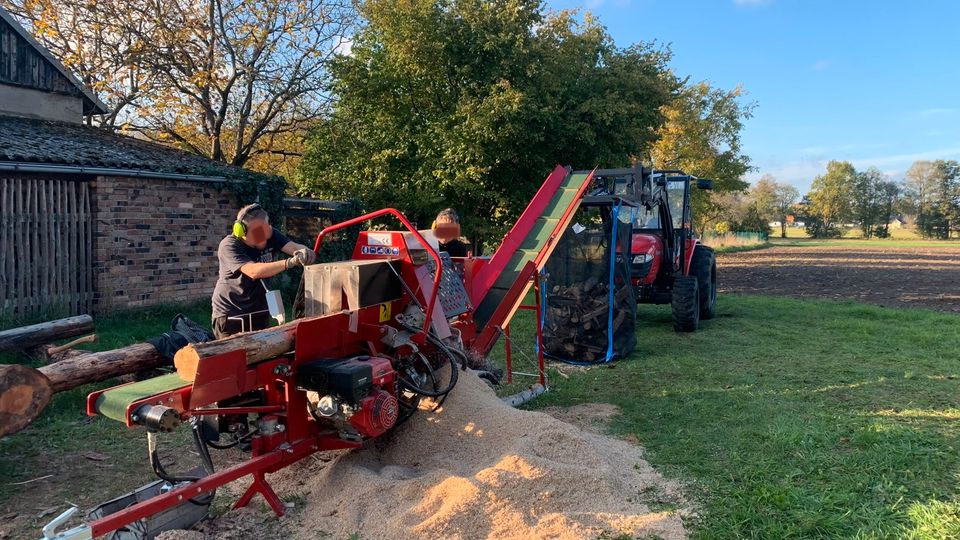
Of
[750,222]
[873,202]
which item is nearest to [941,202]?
[873,202]

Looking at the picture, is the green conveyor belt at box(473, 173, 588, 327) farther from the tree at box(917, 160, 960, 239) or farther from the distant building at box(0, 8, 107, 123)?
the tree at box(917, 160, 960, 239)

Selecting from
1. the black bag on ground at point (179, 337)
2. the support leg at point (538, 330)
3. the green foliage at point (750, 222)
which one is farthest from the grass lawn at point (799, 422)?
the green foliage at point (750, 222)

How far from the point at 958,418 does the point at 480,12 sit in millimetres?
11008

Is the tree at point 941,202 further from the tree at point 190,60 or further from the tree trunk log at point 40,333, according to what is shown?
the tree trunk log at point 40,333

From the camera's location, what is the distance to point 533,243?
652 cm

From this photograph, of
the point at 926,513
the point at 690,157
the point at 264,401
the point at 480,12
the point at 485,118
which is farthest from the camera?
the point at 690,157

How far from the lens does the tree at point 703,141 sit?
32.1m

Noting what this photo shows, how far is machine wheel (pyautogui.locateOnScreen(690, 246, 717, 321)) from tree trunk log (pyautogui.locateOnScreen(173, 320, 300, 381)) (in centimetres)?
872

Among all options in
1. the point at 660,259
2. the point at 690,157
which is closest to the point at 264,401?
the point at 660,259

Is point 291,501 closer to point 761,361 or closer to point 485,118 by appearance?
point 761,361

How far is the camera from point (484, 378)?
213 inches

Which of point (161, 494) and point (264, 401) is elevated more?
point (264, 401)

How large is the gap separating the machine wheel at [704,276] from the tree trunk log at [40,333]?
904cm

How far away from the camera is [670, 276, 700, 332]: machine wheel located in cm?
980
